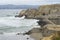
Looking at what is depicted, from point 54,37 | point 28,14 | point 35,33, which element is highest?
point 54,37

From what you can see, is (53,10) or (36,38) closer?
(36,38)

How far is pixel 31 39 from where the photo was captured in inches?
1249

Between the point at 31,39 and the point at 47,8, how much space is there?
59.1 m

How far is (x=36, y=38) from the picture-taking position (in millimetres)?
32438

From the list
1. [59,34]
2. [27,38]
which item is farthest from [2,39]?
[59,34]

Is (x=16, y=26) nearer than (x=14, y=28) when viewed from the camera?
No

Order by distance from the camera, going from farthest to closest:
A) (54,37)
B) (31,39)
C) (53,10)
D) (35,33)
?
(53,10) → (35,33) → (31,39) → (54,37)

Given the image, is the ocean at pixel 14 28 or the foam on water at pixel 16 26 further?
Answer: the foam on water at pixel 16 26

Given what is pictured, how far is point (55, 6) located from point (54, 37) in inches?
2629

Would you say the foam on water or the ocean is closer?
the ocean

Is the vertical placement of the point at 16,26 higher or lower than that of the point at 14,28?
lower

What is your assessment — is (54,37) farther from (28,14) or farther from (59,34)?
(28,14)

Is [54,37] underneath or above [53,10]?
above

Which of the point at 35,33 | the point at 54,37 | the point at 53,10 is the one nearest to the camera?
the point at 54,37
